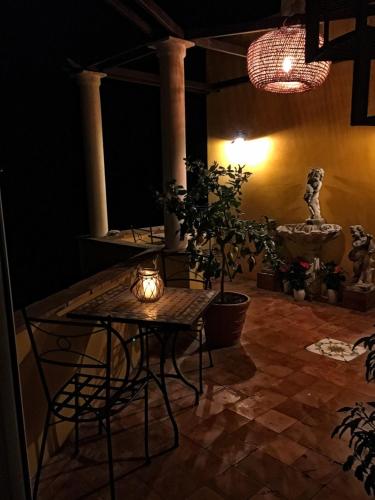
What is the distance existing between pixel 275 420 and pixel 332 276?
2.65m

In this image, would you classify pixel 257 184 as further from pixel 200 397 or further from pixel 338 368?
Result: pixel 200 397

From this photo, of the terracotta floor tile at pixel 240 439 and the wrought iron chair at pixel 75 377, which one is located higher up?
the wrought iron chair at pixel 75 377

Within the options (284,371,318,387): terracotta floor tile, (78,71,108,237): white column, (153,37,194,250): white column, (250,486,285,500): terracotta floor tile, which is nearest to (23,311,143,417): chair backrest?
(250,486,285,500): terracotta floor tile

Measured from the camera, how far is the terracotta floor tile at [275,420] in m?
2.53

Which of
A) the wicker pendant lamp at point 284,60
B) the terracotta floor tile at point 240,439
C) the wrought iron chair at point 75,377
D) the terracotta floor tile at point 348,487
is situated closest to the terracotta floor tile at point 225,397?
the terracotta floor tile at point 240,439

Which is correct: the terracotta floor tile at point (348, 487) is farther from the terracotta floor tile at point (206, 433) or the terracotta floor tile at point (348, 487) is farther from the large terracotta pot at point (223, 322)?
the large terracotta pot at point (223, 322)

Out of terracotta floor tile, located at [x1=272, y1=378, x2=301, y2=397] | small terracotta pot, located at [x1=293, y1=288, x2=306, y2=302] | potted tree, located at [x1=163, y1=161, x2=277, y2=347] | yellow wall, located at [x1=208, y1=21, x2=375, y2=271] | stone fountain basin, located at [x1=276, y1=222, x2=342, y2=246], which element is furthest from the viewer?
small terracotta pot, located at [x1=293, y1=288, x2=306, y2=302]

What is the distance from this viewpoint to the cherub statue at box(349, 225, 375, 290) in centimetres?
456

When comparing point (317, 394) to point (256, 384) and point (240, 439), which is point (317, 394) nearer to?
point (256, 384)

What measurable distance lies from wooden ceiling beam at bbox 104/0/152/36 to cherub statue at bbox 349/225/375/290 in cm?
294

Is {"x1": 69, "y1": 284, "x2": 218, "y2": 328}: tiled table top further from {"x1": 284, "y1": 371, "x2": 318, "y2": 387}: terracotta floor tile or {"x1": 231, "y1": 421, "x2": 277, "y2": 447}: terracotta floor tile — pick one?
{"x1": 284, "y1": 371, "x2": 318, "y2": 387}: terracotta floor tile

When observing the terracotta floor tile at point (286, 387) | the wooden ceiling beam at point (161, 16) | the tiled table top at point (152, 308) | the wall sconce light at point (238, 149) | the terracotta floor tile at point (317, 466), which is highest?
the wooden ceiling beam at point (161, 16)

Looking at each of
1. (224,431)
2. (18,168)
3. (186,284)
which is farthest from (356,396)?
(18,168)

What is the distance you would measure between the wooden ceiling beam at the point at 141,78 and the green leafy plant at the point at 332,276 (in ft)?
9.84
